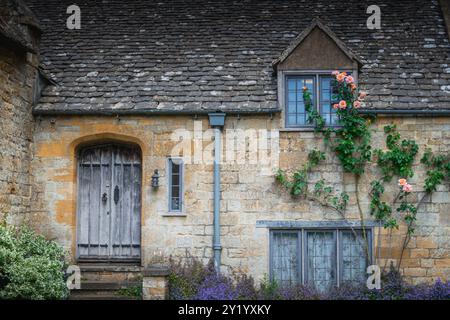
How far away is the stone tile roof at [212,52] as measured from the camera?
37.2 feet

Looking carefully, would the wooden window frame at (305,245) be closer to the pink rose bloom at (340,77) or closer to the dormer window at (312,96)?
the dormer window at (312,96)

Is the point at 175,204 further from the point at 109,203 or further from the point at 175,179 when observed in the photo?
the point at 109,203

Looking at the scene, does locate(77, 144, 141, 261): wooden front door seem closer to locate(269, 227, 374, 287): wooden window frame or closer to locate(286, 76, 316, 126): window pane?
locate(269, 227, 374, 287): wooden window frame

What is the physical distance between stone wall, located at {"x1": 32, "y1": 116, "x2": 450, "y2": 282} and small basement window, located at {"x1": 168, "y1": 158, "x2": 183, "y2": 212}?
120 millimetres

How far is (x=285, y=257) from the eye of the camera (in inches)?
437

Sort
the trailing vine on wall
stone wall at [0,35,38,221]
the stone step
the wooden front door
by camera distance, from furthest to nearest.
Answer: the wooden front door < the trailing vine on wall < the stone step < stone wall at [0,35,38,221]

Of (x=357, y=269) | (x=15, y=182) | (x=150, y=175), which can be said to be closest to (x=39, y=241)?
(x=15, y=182)

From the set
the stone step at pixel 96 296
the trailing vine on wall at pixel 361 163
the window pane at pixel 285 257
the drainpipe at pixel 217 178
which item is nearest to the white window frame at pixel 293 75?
the trailing vine on wall at pixel 361 163

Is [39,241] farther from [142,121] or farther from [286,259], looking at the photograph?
[286,259]

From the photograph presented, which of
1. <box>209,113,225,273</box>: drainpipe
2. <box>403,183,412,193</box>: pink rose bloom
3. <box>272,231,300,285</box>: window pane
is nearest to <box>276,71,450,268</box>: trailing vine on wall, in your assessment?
<box>403,183,412,193</box>: pink rose bloom

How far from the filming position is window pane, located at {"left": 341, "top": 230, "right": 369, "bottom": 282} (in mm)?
10984

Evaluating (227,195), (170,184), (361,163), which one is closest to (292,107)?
(361,163)

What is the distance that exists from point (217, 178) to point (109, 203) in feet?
7.72

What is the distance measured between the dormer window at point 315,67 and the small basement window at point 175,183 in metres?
2.31
